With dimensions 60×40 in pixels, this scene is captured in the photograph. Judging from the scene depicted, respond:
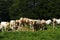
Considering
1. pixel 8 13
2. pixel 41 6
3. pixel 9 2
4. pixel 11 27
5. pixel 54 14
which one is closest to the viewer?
pixel 11 27

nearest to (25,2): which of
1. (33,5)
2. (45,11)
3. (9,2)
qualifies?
(33,5)

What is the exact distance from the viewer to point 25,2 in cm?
5972

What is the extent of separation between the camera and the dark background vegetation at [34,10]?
5491 cm

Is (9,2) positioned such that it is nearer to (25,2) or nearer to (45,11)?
(25,2)

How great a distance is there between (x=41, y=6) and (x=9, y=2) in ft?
53.3

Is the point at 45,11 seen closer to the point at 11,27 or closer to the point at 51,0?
the point at 51,0

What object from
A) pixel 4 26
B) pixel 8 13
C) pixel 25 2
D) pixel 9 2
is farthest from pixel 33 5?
pixel 4 26

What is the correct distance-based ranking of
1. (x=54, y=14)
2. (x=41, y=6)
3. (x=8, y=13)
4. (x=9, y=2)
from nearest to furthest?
(x=54, y=14)
(x=41, y=6)
(x=8, y=13)
(x=9, y=2)

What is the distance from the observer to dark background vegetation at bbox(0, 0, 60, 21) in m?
54.9

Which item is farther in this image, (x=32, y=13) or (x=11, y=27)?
(x=32, y=13)

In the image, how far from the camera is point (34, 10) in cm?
5819

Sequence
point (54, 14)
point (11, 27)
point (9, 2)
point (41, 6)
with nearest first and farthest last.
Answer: point (11, 27)
point (54, 14)
point (41, 6)
point (9, 2)

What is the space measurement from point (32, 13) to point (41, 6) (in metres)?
2.29

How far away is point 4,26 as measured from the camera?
2452 cm
